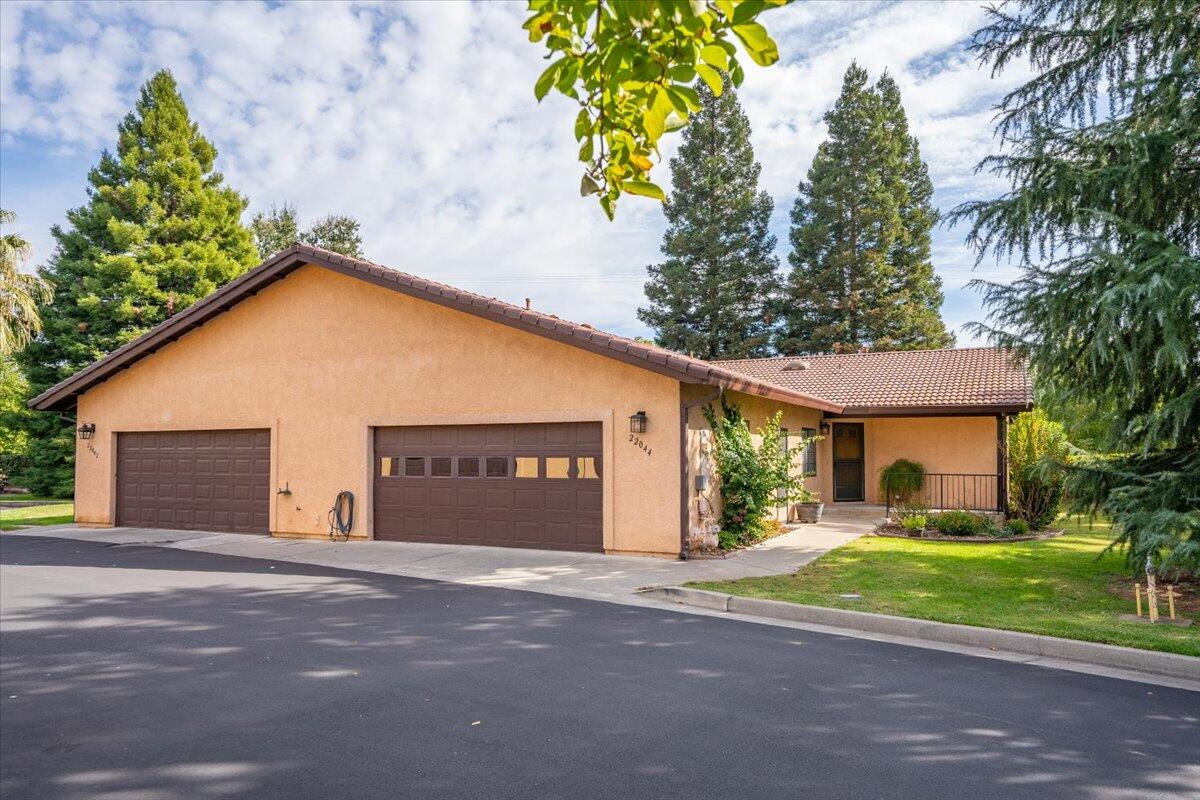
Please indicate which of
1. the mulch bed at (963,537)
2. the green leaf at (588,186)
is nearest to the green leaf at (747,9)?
the green leaf at (588,186)

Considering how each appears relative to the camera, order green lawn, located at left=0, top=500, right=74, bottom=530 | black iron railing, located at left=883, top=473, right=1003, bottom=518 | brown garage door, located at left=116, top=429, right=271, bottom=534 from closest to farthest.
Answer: brown garage door, located at left=116, top=429, right=271, bottom=534, black iron railing, located at left=883, top=473, right=1003, bottom=518, green lawn, located at left=0, top=500, right=74, bottom=530

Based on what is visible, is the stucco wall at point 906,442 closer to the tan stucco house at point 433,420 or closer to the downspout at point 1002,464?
the tan stucco house at point 433,420

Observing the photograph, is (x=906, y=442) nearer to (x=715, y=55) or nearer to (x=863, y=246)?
(x=715, y=55)

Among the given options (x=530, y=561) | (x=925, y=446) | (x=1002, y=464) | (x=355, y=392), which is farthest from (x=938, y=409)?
(x=355, y=392)

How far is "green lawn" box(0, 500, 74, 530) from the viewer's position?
62.6 ft

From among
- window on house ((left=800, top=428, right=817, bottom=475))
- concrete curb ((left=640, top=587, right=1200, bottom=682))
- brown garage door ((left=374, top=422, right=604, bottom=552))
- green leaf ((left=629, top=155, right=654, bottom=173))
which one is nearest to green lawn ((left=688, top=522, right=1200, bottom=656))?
concrete curb ((left=640, top=587, right=1200, bottom=682))

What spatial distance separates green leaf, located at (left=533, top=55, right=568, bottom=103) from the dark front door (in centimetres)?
1916

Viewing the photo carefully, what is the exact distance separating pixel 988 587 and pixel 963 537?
202 inches

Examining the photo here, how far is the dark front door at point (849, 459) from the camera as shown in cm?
1997

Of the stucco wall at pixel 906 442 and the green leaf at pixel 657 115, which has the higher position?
the green leaf at pixel 657 115

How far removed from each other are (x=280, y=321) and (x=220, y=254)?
19.0 m

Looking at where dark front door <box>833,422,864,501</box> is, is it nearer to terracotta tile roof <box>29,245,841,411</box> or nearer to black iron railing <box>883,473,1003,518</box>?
→ black iron railing <box>883,473,1003,518</box>

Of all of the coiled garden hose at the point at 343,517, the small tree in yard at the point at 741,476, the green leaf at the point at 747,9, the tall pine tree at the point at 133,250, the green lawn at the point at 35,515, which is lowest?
the green lawn at the point at 35,515

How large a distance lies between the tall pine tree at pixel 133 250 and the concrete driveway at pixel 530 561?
16053 millimetres
